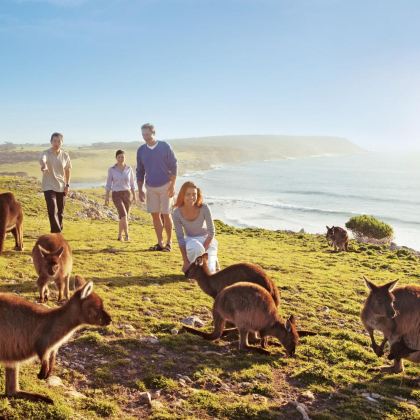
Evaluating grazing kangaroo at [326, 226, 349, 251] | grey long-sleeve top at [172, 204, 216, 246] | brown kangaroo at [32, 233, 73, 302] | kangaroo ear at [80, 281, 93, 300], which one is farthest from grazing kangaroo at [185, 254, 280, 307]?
grazing kangaroo at [326, 226, 349, 251]

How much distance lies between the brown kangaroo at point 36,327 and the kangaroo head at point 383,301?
400 centimetres

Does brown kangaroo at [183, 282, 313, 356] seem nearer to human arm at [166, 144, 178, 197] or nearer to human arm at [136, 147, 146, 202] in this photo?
human arm at [166, 144, 178, 197]

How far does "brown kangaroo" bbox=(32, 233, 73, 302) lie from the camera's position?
293 inches

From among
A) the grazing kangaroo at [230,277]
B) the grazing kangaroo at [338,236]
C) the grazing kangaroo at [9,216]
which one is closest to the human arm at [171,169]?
the grazing kangaroo at [9,216]

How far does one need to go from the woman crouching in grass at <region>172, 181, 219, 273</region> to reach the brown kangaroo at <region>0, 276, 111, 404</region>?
5087mm

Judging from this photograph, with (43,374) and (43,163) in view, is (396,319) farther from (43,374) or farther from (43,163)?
(43,163)

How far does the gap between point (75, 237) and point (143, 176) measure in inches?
227

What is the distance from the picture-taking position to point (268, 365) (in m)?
6.52

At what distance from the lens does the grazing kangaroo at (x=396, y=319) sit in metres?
6.41

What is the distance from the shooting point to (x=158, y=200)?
12805 millimetres

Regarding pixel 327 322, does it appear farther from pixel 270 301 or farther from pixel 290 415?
pixel 290 415

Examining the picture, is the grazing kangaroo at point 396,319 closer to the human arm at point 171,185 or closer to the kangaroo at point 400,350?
the kangaroo at point 400,350

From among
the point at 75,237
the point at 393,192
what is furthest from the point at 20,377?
the point at 393,192

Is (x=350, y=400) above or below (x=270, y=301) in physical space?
below
